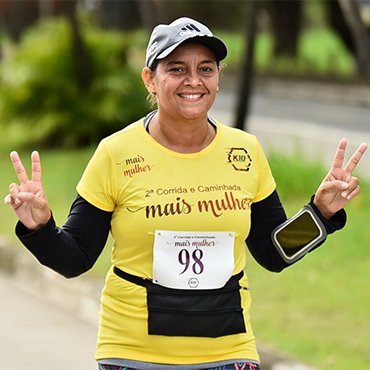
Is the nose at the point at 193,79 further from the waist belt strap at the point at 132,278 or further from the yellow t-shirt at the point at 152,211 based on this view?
the waist belt strap at the point at 132,278

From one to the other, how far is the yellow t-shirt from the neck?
0.10 ft

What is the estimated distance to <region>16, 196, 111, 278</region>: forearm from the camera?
3.69 m

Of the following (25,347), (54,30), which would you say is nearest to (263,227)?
(25,347)

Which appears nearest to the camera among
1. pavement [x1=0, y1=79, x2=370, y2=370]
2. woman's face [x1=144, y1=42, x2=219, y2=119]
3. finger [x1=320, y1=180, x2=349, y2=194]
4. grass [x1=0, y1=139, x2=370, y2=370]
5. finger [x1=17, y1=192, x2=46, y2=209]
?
finger [x1=17, y1=192, x2=46, y2=209]

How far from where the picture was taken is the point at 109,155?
379 cm

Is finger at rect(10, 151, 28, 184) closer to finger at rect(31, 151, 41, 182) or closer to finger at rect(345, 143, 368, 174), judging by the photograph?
finger at rect(31, 151, 41, 182)

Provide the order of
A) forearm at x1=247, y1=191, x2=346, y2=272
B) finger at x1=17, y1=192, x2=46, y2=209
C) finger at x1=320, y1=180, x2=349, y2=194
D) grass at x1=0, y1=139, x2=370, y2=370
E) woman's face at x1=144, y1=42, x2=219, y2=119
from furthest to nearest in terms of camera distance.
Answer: grass at x1=0, y1=139, x2=370, y2=370
forearm at x1=247, y1=191, x2=346, y2=272
finger at x1=320, y1=180, x2=349, y2=194
woman's face at x1=144, y1=42, x2=219, y2=119
finger at x1=17, y1=192, x2=46, y2=209

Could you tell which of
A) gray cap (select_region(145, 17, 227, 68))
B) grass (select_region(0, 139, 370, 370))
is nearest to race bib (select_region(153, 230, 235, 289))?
gray cap (select_region(145, 17, 227, 68))

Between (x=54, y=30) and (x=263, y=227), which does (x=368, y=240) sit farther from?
(x=54, y=30)

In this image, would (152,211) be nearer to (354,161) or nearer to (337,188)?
(337,188)

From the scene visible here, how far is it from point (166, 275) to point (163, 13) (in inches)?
592

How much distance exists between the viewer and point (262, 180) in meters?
3.95

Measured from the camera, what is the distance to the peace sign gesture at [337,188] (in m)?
3.88

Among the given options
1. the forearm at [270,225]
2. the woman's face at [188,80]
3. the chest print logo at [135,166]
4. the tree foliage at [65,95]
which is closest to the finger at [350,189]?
the forearm at [270,225]
